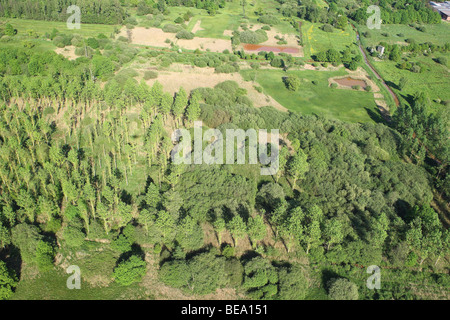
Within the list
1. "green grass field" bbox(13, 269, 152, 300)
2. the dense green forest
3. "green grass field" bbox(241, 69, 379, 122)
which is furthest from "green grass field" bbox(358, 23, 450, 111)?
"green grass field" bbox(13, 269, 152, 300)

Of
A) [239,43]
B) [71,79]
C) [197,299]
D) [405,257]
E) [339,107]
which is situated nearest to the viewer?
[197,299]

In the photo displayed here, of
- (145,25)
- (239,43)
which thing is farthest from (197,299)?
(145,25)

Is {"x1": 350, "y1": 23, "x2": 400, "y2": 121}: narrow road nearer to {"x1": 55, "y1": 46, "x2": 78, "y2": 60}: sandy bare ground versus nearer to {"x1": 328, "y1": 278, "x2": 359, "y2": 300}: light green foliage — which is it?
{"x1": 328, "y1": 278, "x2": 359, "y2": 300}: light green foliage

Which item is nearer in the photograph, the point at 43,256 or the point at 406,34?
the point at 43,256

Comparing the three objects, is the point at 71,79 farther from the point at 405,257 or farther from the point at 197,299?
the point at 405,257

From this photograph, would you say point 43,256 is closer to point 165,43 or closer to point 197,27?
point 165,43

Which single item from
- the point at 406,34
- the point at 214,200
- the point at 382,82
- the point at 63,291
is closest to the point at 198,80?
the point at 214,200
